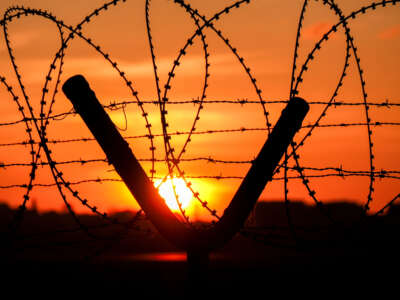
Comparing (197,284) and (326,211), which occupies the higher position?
(326,211)

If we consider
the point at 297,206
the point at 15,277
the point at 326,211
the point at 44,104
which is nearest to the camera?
the point at 326,211

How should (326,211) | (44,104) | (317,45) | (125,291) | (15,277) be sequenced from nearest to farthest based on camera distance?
(326,211), (317,45), (44,104), (15,277), (125,291)

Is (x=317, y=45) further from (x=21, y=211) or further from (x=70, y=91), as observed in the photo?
(x=21, y=211)

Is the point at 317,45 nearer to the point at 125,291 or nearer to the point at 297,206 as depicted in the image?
the point at 125,291

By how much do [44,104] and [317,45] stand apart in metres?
1.93

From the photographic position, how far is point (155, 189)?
393cm

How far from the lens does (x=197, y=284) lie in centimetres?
385

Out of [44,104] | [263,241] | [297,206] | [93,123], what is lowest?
[263,241]

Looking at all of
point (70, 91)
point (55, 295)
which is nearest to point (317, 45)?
point (70, 91)

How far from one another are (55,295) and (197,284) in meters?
2.75

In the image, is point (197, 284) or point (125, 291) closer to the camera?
point (197, 284)

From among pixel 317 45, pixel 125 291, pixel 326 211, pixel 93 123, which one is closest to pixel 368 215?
pixel 326 211

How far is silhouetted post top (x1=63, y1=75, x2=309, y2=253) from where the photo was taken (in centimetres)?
388

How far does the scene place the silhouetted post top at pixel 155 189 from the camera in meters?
3.88
